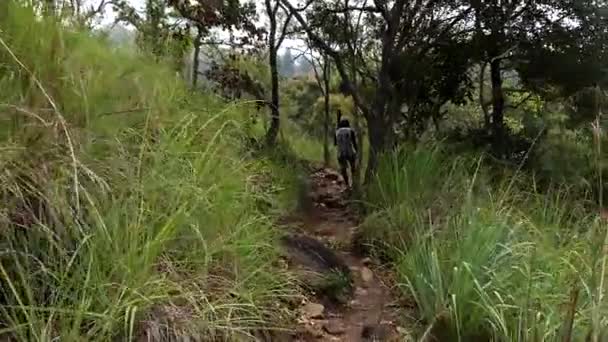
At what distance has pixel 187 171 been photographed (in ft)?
10.5

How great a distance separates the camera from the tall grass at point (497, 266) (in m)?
2.66

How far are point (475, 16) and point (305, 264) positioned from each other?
6.13 meters

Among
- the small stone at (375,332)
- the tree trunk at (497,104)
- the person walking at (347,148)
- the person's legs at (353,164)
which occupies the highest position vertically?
the tree trunk at (497,104)

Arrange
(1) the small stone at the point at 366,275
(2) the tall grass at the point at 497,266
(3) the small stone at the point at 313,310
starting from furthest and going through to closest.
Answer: (1) the small stone at the point at 366,275
(3) the small stone at the point at 313,310
(2) the tall grass at the point at 497,266

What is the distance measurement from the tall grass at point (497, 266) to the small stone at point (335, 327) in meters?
0.45

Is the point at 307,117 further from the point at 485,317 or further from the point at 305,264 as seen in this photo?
the point at 485,317

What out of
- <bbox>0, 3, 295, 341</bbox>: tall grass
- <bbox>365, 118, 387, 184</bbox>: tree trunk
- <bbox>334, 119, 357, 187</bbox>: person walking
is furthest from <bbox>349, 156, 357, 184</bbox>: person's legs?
<bbox>0, 3, 295, 341</bbox>: tall grass

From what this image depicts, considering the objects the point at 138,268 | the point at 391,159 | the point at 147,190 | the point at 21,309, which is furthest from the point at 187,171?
the point at 391,159

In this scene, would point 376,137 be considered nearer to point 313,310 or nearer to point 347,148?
point 347,148

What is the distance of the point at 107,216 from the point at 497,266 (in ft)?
6.53

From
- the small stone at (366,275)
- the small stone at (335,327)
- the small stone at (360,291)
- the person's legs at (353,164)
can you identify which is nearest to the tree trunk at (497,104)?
the person's legs at (353,164)

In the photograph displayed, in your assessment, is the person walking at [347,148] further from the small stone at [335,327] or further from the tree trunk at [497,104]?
the small stone at [335,327]

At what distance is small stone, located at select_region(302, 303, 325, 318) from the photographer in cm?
364

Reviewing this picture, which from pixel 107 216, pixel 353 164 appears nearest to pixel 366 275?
pixel 107 216
